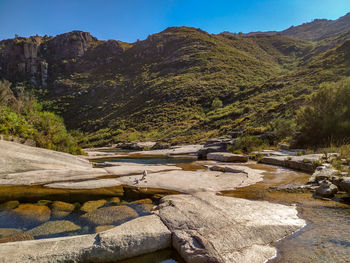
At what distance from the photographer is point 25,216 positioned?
5453mm

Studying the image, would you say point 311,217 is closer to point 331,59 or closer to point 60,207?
point 60,207

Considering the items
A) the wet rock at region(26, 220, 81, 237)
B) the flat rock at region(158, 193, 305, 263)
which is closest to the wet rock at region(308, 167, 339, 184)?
the flat rock at region(158, 193, 305, 263)

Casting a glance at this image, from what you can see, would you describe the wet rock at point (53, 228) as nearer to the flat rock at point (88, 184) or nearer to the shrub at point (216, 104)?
the flat rock at point (88, 184)

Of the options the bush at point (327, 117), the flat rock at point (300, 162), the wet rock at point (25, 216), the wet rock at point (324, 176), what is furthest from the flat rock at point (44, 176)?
the bush at point (327, 117)

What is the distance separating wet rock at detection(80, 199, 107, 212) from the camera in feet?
19.7

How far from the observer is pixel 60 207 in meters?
6.17

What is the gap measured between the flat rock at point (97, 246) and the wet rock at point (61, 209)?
2.08 meters

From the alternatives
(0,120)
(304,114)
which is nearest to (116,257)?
(0,120)

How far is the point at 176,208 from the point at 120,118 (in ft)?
251

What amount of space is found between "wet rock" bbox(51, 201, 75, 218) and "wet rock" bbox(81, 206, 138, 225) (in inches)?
26.7

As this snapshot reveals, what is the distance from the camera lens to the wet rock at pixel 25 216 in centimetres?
507

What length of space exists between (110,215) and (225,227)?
3.15 meters

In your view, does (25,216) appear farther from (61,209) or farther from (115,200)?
(115,200)

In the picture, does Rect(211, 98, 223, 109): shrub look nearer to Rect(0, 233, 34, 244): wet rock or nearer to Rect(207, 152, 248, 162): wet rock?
Rect(207, 152, 248, 162): wet rock
